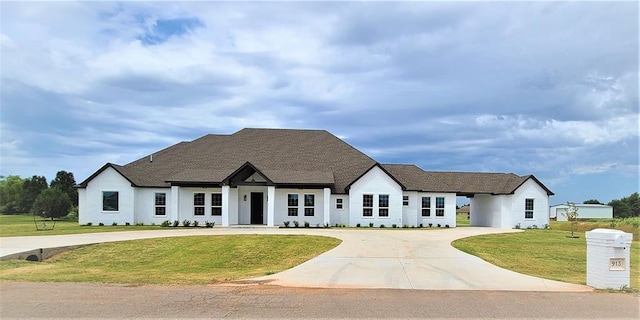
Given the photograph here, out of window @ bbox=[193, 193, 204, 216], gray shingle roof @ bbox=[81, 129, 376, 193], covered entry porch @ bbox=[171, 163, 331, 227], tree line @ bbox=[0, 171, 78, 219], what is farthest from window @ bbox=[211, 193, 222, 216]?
tree line @ bbox=[0, 171, 78, 219]

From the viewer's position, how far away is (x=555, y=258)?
19359mm

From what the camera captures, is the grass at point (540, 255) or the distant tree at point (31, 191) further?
the distant tree at point (31, 191)

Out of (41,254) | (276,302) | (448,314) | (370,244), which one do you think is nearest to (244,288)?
(276,302)

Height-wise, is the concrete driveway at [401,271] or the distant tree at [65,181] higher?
the distant tree at [65,181]

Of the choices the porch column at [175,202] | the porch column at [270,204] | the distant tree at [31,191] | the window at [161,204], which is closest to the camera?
the porch column at [270,204]

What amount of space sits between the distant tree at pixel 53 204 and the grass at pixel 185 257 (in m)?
28.9

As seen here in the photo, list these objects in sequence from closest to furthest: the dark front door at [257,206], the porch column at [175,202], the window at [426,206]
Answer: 1. the porch column at [175,202]
2. the dark front door at [257,206]
3. the window at [426,206]

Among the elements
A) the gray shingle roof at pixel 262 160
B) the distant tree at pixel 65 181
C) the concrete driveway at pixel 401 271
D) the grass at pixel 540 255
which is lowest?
the grass at pixel 540 255

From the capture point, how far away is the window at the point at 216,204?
119 ft

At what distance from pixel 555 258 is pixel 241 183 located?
867 inches

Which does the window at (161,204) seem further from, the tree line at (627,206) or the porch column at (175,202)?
the tree line at (627,206)

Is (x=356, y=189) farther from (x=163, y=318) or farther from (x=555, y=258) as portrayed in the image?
(x=163, y=318)

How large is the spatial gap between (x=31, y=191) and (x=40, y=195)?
24.8m

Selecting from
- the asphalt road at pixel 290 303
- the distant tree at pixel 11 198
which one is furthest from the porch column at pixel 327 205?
the distant tree at pixel 11 198
